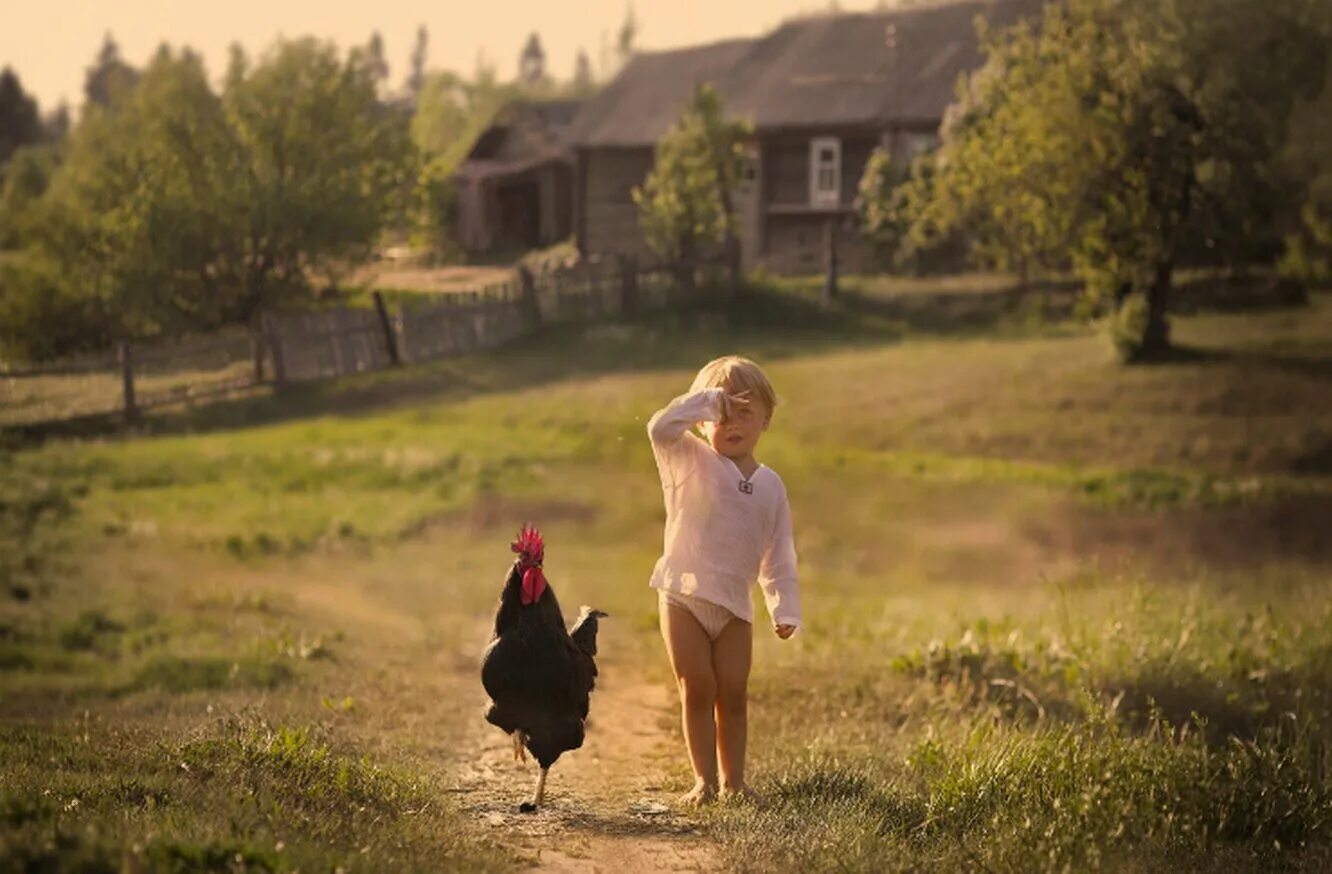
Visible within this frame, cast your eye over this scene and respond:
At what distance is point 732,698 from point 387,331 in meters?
6.76

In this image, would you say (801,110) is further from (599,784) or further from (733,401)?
(733,401)

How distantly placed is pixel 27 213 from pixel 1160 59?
8.61 metres

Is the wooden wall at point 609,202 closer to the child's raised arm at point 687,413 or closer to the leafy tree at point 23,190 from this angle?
the leafy tree at point 23,190

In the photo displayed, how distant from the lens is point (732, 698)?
4.67 meters

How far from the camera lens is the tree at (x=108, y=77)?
33.0ft

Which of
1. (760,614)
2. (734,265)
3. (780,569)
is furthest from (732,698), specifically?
(734,265)

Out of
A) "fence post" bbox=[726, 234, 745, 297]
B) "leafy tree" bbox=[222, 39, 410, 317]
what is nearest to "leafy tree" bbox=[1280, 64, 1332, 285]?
"fence post" bbox=[726, 234, 745, 297]

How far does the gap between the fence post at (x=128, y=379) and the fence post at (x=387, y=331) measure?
5.39ft

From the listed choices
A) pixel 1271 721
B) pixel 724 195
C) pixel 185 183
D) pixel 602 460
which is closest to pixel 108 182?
pixel 185 183

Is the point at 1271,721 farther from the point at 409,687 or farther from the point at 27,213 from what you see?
the point at 27,213

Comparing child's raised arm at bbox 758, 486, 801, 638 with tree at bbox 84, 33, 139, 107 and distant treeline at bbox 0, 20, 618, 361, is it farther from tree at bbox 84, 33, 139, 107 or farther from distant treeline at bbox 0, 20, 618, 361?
tree at bbox 84, 33, 139, 107

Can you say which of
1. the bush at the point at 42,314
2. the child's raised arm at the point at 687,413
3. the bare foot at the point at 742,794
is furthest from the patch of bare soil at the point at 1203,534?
the child's raised arm at the point at 687,413

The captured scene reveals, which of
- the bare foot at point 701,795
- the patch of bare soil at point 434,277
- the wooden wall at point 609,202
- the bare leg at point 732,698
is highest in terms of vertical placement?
the wooden wall at point 609,202

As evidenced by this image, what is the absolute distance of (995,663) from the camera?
752 centimetres
